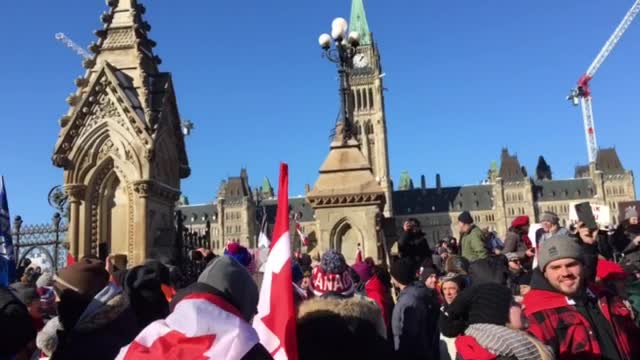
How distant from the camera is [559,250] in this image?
12.6 ft

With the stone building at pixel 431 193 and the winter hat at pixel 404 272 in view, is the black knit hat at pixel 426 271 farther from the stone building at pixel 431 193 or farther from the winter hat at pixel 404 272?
the stone building at pixel 431 193

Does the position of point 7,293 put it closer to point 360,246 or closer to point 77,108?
point 360,246

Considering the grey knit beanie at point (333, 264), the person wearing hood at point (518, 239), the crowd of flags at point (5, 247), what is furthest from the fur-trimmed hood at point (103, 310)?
the person wearing hood at point (518, 239)

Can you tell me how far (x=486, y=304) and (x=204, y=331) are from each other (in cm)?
182

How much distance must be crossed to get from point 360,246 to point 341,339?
25.0 feet

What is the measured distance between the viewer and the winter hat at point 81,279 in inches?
169

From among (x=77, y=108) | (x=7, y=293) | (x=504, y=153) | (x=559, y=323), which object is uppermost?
(x=504, y=153)

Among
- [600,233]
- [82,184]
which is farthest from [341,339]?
[82,184]

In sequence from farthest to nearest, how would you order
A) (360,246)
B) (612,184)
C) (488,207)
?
(488,207) < (612,184) < (360,246)

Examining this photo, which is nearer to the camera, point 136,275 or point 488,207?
point 136,275

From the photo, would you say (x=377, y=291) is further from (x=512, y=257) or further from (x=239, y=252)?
(x=512, y=257)

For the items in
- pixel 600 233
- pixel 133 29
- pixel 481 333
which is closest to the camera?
pixel 481 333

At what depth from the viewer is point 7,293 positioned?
392 centimetres

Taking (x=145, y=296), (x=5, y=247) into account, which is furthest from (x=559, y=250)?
(x=5, y=247)
